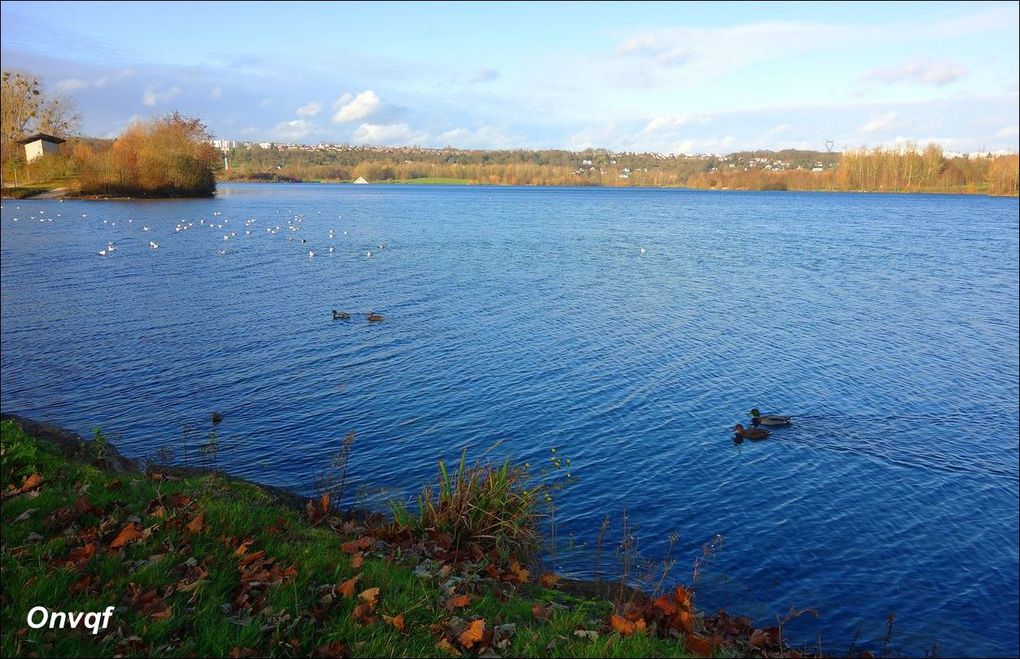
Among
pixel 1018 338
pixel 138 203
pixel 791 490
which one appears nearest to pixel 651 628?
pixel 791 490

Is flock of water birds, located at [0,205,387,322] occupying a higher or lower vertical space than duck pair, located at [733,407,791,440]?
higher

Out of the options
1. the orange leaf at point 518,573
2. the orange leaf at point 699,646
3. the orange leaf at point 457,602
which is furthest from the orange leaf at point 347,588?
the orange leaf at point 699,646

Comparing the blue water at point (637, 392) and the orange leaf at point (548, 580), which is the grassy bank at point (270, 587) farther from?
the blue water at point (637, 392)

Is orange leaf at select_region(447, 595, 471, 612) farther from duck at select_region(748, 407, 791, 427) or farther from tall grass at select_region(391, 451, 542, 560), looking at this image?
duck at select_region(748, 407, 791, 427)

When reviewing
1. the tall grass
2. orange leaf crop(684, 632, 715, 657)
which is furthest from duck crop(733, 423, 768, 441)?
orange leaf crop(684, 632, 715, 657)

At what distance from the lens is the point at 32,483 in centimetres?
779

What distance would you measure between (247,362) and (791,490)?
14.5m

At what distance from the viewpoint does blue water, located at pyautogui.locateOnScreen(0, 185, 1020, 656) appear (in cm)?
1062

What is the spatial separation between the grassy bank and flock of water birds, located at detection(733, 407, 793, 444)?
283 inches

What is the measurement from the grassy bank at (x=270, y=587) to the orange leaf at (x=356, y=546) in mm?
24

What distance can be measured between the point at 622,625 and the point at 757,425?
10.4 metres

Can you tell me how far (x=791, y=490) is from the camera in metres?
12.9

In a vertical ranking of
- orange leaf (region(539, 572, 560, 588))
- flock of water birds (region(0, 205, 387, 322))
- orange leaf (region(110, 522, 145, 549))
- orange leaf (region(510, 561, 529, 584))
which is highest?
flock of water birds (region(0, 205, 387, 322))

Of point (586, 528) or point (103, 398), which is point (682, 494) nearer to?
point (586, 528)
